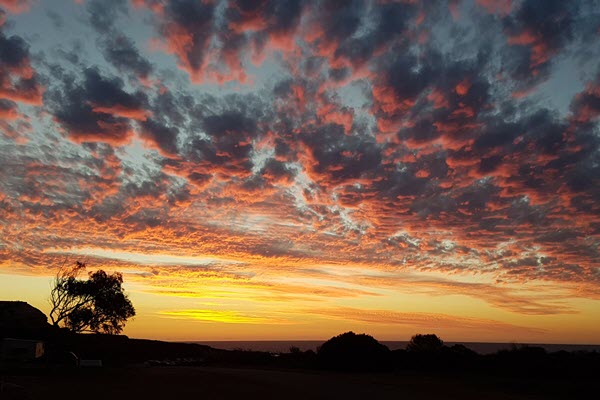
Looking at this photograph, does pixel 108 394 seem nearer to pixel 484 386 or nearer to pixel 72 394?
pixel 72 394

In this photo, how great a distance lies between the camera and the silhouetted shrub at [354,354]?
37.5m

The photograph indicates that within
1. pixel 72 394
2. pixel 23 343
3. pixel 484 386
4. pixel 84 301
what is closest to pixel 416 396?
pixel 484 386

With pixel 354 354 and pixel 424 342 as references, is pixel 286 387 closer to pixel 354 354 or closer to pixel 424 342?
pixel 354 354

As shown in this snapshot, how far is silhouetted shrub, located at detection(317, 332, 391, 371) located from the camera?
3749 centimetres

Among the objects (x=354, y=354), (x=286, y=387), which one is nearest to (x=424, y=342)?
(x=354, y=354)

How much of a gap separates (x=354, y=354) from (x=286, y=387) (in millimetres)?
14678

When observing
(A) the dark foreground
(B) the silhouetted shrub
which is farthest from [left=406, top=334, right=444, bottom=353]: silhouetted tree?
(A) the dark foreground

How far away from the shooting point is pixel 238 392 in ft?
74.9

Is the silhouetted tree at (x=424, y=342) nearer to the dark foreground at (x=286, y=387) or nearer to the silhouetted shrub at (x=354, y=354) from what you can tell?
the silhouetted shrub at (x=354, y=354)

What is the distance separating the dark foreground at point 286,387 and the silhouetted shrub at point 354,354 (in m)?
5.91

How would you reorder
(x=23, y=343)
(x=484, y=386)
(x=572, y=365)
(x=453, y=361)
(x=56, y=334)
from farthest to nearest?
(x=56, y=334) → (x=23, y=343) → (x=453, y=361) → (x=572, y=365) → (x=484, y=386)

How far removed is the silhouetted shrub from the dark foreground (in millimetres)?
5911

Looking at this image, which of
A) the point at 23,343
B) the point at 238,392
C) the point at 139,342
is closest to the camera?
the point at 238,392

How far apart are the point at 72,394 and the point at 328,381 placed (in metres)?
14.0
